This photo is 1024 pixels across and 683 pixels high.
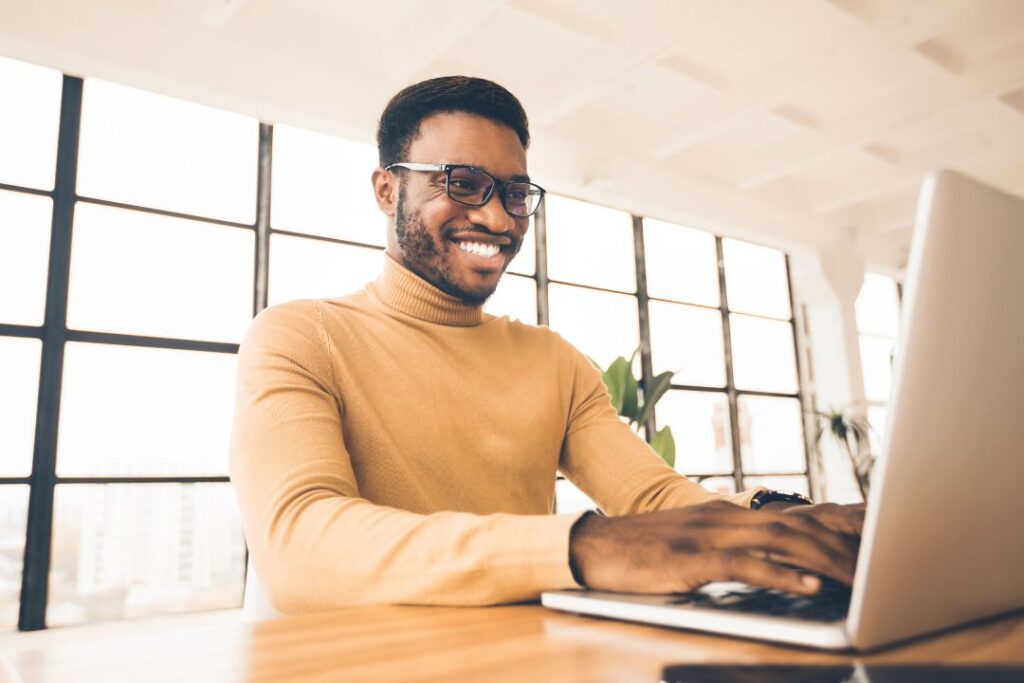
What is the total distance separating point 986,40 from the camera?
4.24 meters

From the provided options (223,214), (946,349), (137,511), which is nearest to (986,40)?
Result: (223,214)

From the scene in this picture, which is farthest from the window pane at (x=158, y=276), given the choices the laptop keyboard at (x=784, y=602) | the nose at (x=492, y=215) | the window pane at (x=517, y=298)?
the laptop keyboard at (x=784, y=602)

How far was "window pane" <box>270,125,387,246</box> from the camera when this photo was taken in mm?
4109

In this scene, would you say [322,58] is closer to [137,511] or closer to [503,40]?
[503,40]

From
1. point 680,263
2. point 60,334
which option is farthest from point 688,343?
point 60,334

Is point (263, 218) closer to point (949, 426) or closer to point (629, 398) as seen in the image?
point (629, 398)

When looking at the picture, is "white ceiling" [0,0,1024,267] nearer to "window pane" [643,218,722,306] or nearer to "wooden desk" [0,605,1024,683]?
"window pane" [643,218,722,306]

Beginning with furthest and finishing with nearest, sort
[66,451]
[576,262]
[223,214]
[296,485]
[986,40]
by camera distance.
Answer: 1. [576,262]
2. [986,40]
3. [223,214]
4. [66,451]
5. [296,485]

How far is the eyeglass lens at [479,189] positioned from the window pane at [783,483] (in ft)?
17.1

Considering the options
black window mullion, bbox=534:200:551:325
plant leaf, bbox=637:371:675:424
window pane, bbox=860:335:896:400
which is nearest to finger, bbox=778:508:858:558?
plant leaf, bbox=637:371:675:424

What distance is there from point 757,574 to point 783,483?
649cm

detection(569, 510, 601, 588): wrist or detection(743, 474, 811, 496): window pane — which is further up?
detection(569, 510, 601, 588): wrist

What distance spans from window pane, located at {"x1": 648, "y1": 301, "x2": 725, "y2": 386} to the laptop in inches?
204

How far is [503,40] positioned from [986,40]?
2711 mm
